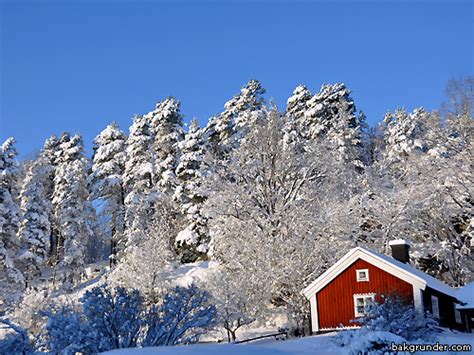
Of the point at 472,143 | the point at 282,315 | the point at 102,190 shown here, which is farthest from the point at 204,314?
the point at 102,190

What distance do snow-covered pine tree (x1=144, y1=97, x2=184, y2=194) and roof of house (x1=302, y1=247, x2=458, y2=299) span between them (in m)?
21.9

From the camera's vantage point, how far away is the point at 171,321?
15250 mm

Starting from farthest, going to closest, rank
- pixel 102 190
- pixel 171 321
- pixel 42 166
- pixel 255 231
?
pixel 42 166 → pixel 102 190 → pixel 255 231 → pixel 171 321

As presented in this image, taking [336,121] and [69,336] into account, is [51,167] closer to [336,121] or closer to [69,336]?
[336,121]

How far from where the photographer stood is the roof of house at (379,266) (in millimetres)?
23594

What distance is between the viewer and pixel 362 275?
976 inches

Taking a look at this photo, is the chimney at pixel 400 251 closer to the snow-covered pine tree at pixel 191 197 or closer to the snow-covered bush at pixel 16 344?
the snow-covered pine tree at pixel 191 197

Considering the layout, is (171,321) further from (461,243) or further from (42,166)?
(42,166)

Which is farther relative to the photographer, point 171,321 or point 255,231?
point 255,231

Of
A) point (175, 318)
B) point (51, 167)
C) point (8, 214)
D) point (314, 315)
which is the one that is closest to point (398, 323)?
point (175, 318)

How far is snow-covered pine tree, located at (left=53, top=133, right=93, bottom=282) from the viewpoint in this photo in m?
45.2

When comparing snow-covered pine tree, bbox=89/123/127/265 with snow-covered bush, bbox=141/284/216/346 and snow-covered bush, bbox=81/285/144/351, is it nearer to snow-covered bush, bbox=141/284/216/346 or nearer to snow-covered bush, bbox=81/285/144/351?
snow-covered bush, bbox=141/284/216/346

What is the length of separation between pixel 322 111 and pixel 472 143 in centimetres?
2551

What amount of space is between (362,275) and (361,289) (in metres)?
0.60
